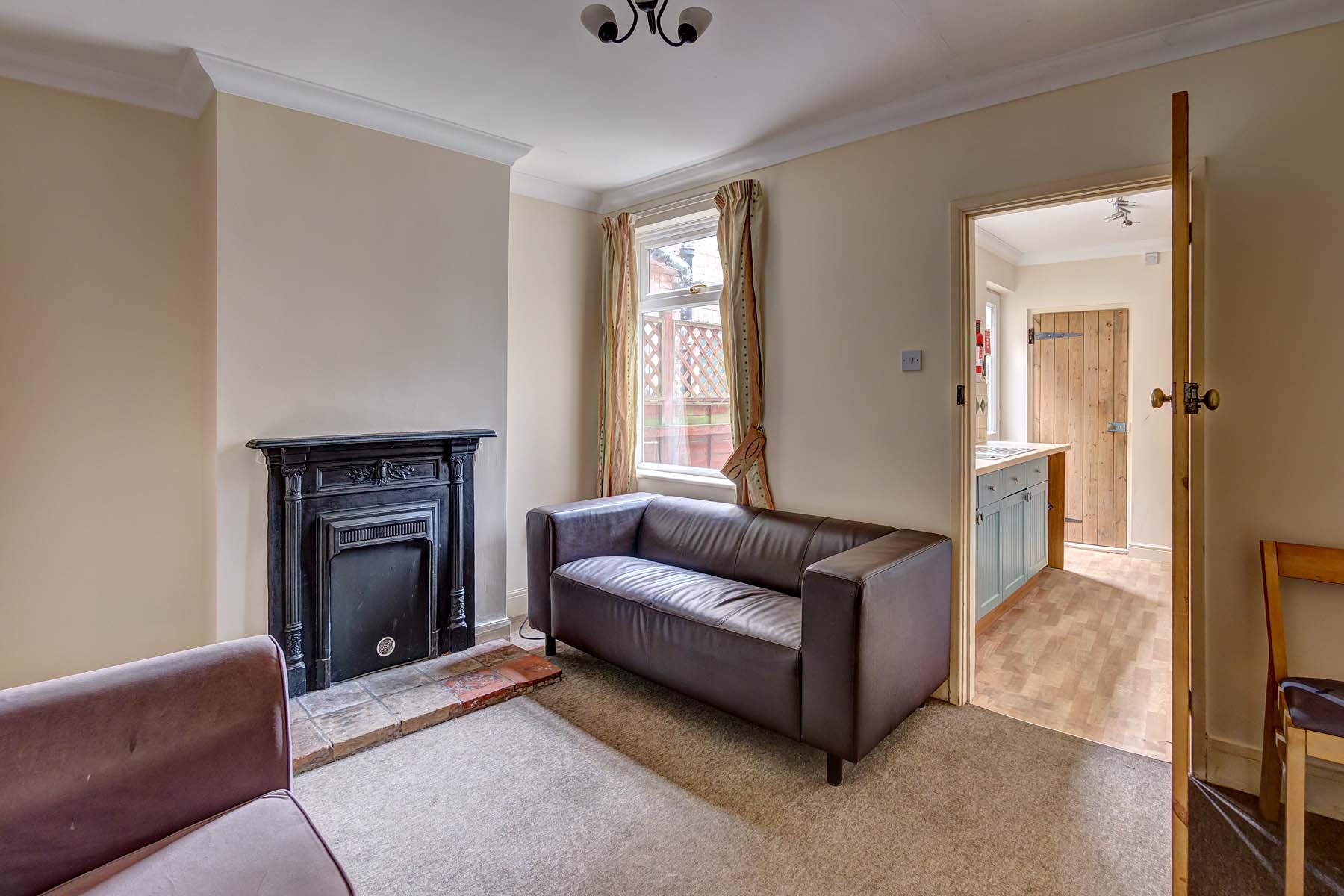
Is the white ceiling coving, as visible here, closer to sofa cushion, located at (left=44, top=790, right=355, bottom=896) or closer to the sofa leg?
sofa cushion, located at (left=44, top=790, right=355, bottom=896)

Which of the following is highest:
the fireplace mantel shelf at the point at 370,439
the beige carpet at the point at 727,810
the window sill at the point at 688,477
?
the fireplace mantel shelf at the point at 370,439

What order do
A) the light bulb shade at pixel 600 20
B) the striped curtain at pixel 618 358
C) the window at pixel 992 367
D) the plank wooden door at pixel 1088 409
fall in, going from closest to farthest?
the light bulb shade at pixel 600 20 → the striped curtain at pixel 618 358 → the plank wooden door at pixel 1088 409 → the window at pixel 992 367

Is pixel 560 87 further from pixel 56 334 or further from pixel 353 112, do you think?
pixel 56 334

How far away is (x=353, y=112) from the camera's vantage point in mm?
2848

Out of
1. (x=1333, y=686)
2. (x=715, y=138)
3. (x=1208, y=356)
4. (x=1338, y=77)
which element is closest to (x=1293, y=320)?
(x=1208, y=356)

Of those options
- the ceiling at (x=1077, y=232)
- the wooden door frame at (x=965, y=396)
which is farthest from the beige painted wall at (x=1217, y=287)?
the ceiling at (x=1077, y=232)

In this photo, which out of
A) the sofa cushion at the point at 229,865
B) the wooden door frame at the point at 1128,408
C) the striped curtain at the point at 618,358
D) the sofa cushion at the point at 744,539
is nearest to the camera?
the sofa cushion at the point at 229,865

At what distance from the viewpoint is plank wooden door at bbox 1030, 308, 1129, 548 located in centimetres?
523

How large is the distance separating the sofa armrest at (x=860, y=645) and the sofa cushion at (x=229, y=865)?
1444mm

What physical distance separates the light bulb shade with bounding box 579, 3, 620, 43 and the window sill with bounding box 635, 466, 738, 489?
211 centimetres

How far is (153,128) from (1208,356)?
4146 millimetres

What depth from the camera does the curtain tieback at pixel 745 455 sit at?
11.0 ft

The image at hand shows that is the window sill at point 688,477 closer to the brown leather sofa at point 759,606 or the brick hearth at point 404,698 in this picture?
the brown leather sofa at point 759,606

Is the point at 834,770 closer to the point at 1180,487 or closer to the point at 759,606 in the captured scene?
the point at 759,606
